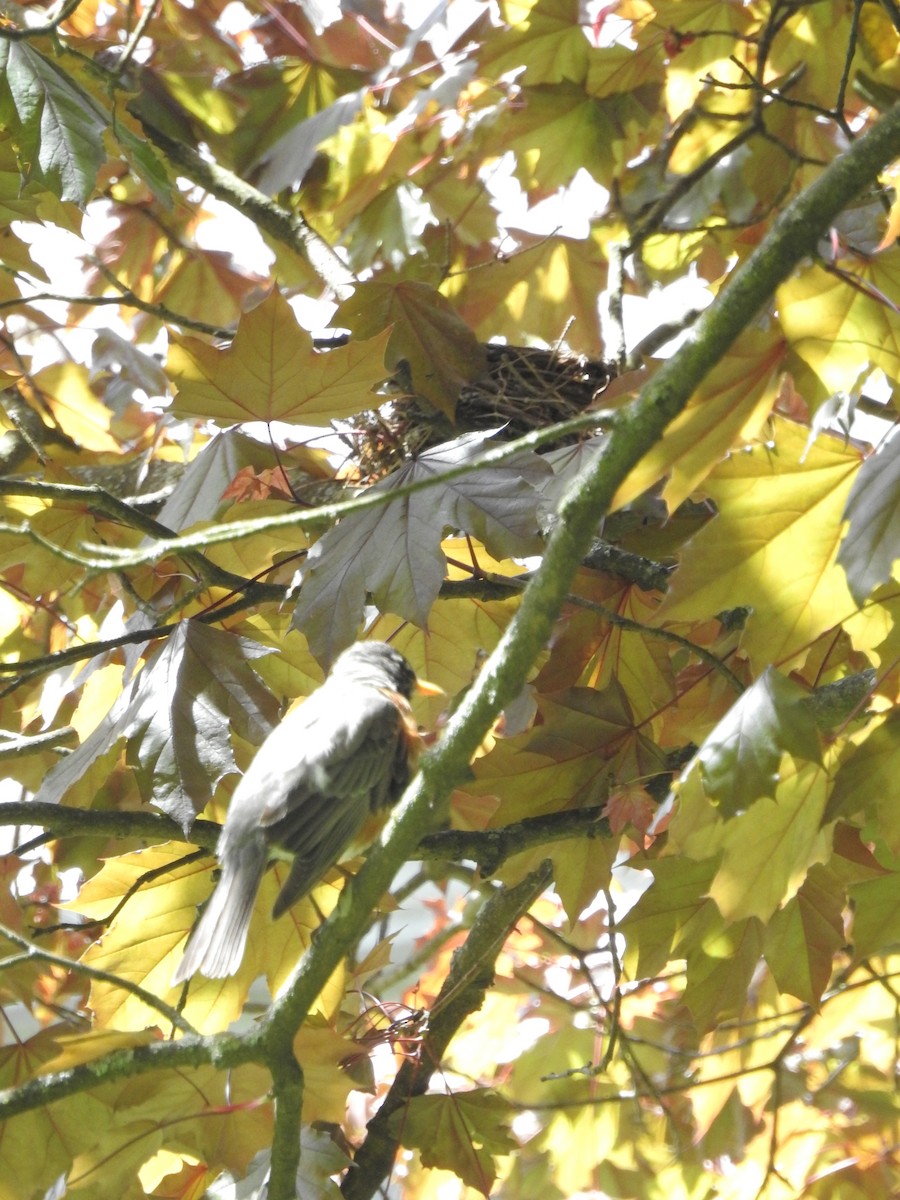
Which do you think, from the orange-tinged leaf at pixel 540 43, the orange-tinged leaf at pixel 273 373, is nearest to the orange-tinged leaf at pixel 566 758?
the orange-tinged leaf at pixel 273 373

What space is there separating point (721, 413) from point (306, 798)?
72cm

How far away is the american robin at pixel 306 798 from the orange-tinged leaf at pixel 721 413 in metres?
0.59

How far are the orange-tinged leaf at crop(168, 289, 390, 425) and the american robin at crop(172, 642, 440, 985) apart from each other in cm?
42

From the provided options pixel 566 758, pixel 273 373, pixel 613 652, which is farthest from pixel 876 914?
pixel 273 373

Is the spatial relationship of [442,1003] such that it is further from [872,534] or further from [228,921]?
[872,534]

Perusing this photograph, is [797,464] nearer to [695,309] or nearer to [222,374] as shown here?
[222,374]

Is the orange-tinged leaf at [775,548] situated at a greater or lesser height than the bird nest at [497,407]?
lesser

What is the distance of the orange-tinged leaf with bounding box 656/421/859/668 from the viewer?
1.25 meters

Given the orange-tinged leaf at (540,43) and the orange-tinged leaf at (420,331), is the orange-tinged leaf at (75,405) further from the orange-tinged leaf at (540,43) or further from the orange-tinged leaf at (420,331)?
the orange-tinged leaf at (540,43)

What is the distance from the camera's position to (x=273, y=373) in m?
1.62

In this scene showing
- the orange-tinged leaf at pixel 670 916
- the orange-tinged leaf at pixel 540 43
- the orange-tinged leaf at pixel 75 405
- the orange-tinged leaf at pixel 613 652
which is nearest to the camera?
the orange-tinged leaf at pixel 670 916

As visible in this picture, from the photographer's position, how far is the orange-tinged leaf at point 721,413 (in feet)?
3.60

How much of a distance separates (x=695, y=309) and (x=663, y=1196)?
1.99 metres

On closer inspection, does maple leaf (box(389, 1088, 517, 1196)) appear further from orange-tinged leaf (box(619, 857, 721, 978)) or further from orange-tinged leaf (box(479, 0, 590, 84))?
orange-tinged leaf (box(479, 0, 590, 84))
